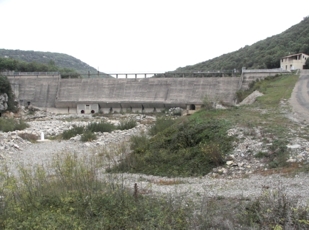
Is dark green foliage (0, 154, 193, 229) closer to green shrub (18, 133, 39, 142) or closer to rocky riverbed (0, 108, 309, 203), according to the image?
rocky riverbed (0, 108, 309, 203)

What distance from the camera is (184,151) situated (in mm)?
13102

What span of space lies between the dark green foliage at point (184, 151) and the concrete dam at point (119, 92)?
2595 cm

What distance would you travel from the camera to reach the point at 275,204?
646cm

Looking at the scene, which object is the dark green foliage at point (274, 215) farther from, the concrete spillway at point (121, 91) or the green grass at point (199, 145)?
the concrete spillway at point (121, 91)

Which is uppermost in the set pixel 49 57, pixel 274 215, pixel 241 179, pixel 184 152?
pixel 49 57

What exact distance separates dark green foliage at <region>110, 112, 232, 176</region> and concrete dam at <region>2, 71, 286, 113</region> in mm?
25948

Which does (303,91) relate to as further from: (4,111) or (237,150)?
(4,111)

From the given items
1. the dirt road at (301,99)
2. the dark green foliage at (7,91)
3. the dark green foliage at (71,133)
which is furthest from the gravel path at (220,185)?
the dark green foliage at (7,91)

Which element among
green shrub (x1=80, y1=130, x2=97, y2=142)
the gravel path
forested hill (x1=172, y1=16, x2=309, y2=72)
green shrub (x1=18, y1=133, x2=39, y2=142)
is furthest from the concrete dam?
the gravel path

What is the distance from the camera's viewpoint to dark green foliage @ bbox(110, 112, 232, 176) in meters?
11.8

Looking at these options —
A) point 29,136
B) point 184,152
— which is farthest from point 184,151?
point 29,136

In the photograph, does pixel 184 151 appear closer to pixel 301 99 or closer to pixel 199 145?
pixel 199 145

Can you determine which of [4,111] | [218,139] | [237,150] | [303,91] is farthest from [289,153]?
[4,111]

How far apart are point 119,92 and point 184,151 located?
113 feet
